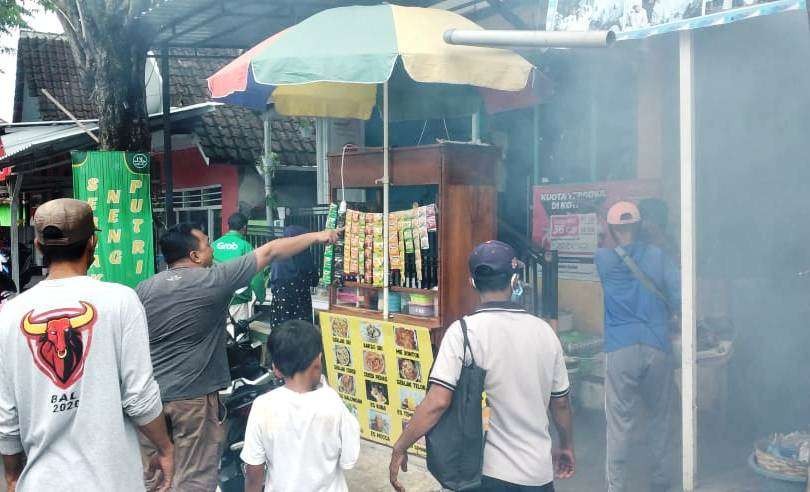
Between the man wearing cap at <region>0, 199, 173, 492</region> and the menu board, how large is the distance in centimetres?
278

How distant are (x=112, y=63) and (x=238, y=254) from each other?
3.38m

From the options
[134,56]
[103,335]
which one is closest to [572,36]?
[103,335]

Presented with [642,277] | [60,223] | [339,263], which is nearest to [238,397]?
[339,263]

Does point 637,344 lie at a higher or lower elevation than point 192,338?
lower

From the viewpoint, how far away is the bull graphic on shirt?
2639 millimetres

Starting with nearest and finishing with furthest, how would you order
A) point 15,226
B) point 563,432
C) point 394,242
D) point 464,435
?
1. point 464,435
2. point 563,432
3. point 394,242
4. point 15,226

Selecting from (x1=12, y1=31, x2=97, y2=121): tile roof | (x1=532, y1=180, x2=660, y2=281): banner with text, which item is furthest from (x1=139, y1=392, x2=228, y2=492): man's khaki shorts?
(x1=12, y1=31, x2=97, y2=121): tile roof

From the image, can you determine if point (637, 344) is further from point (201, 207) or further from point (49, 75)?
point (49, 75)

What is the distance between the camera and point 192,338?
403cm

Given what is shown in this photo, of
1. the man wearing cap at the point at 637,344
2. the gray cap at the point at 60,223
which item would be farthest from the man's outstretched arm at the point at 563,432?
the gray cap at the point at 60,223

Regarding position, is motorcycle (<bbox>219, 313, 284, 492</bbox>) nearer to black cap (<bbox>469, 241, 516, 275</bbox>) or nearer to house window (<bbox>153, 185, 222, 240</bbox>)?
black cap (<bbox>469, 241, 516, 275</bbox>)

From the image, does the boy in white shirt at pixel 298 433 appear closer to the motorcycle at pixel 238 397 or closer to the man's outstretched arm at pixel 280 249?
the man's outstretched arm at pixel 280 249

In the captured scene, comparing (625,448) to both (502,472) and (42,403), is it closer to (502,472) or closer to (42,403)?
(502,472)

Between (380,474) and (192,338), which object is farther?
(380,474)
